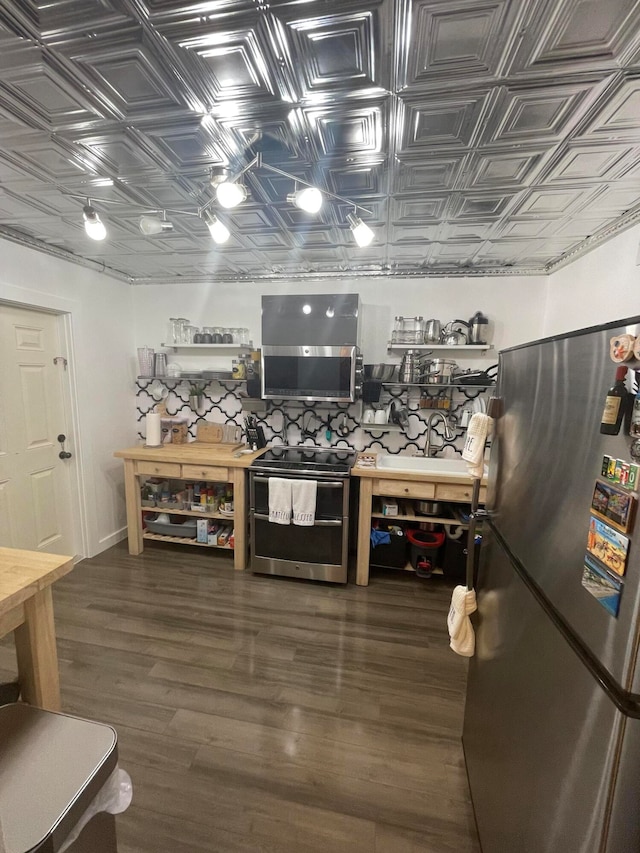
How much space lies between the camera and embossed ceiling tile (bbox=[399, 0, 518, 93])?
0.88 m

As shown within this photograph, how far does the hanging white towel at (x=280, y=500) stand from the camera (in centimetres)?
258

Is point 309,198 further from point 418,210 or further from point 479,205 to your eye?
point 479,205

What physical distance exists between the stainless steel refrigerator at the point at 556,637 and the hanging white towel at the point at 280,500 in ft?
5.17

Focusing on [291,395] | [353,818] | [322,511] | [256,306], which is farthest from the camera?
[256,306]

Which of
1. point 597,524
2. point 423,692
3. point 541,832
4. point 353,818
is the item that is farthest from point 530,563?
point 423,692

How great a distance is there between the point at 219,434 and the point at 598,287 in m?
3.02

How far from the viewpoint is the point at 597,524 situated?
2.20 ft

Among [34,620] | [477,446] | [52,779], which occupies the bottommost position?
[52,779]

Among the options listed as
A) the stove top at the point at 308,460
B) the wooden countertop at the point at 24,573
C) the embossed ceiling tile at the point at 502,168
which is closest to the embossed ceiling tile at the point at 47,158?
the wooden countertop at the point at 24,573

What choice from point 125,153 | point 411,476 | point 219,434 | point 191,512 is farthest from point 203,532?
point 125,153

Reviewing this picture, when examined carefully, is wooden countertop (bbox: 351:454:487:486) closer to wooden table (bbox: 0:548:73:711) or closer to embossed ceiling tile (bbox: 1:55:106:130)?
wooden table (bbox: 0:548:73:711)

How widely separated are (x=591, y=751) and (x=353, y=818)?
3.51ft

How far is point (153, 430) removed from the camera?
3.11 meters

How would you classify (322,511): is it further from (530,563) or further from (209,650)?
(530,563)
